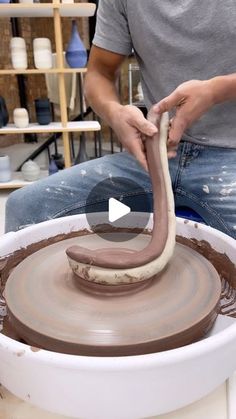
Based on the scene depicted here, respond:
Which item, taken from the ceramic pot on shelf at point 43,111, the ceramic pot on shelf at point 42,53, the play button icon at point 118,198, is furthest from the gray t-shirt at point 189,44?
Answer: the ceramic pot on shelf at point 43,111

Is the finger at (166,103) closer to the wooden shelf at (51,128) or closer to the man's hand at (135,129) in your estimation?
the man's hand at (135,129)

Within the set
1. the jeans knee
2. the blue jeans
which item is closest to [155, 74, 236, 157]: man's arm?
the blue jeans

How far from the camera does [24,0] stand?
3080 millimetres

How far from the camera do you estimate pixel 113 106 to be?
124 cm

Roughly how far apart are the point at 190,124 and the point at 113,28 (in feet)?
1.84

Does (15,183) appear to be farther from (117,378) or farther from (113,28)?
(117,378)

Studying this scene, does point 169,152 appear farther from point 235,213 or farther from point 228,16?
point 228,16

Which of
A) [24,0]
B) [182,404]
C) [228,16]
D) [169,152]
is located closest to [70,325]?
[182,404]

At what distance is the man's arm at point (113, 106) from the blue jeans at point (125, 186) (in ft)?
0.47

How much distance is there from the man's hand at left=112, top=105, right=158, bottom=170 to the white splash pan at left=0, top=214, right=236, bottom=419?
49 cm

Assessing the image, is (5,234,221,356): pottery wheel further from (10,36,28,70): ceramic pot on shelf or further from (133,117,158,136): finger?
(10,36,28,70): ceramic pot on shelf

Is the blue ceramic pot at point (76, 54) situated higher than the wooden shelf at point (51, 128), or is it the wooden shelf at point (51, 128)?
the blue ceramic pot at point (76, 54)

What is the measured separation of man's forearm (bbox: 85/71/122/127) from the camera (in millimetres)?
1285

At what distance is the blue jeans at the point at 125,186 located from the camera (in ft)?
3.69
